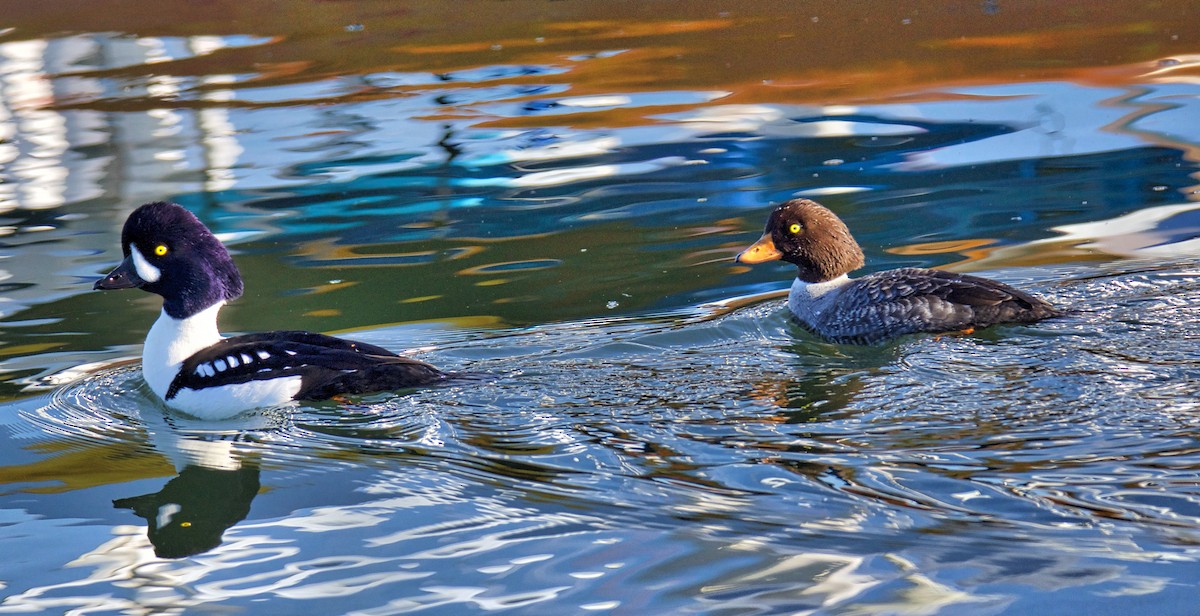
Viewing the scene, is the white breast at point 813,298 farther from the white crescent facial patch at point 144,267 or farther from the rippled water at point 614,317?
the white crescent facial patch at point 144,267

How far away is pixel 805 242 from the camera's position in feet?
22.5

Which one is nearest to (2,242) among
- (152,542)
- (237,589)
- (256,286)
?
(256,286)

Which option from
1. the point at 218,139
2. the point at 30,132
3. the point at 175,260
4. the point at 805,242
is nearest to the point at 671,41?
the point at 218,139

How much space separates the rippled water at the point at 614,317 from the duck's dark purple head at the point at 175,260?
21.0 inches

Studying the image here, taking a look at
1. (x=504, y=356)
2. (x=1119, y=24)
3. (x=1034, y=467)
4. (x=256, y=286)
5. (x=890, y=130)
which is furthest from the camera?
(x=1119, y=24)

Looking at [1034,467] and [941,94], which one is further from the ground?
[941,94]

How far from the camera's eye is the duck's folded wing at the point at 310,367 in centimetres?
544

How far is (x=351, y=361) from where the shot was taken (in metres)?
5.46

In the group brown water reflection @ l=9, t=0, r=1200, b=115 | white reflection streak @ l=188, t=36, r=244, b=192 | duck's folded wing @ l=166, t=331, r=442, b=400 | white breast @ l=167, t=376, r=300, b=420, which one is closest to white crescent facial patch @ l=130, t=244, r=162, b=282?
duck's folded wing @ l=166, t=331, r=442, b=400

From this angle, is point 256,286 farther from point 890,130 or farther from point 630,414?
point 890,130

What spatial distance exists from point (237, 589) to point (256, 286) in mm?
3954

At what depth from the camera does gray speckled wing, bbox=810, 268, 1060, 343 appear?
19.7 ft

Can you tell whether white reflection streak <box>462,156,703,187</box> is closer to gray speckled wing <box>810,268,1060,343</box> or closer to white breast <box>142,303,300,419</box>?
gray speckled wing <box>810,268,1060,343</box>

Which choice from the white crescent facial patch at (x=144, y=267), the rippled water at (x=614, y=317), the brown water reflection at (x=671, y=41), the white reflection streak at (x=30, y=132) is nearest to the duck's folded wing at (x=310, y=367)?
the rippled water at (x=614, y=317)
